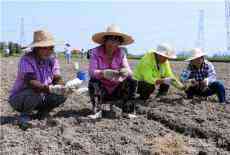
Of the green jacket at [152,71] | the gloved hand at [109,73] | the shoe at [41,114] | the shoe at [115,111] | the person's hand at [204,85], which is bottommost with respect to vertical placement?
the shoe at [115,111]

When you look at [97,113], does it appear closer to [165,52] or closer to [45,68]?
[45,68]

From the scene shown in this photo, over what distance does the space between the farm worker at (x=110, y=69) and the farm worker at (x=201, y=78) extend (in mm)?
1182

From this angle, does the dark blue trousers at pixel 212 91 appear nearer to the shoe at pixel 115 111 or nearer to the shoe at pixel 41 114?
the shoe at pixel 115 111

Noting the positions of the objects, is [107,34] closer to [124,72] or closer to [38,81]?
[124,72]

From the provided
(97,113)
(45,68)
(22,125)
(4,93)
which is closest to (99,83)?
(97,113)

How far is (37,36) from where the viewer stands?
4.12 metres

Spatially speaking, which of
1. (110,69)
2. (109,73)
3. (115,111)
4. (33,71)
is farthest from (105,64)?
(33,71)

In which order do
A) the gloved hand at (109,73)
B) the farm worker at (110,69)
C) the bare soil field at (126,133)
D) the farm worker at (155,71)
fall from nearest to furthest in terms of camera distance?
the bare soil field at (126,133), the gloved hand at (109,73), the farm worker at (110,69), the farm worker at (155,71)

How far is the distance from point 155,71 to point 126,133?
1.65m

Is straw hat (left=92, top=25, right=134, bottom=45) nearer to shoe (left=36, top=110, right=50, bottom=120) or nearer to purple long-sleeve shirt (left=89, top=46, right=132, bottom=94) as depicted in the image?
purple long-sleeve shirt (left=89, top=46, right=132, bottom=94)

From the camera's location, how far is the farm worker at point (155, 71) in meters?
5.18

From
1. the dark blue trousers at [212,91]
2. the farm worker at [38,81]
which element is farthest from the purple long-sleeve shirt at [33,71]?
the dark blue trousers at [212,91]

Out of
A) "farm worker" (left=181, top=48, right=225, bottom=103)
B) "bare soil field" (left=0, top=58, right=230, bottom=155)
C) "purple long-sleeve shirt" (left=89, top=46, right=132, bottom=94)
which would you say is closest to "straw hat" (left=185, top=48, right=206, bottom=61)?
"farm worker" (left=181, top=48, right=225, bottom=103)

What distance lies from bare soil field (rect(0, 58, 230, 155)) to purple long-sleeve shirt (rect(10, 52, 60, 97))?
37cm
